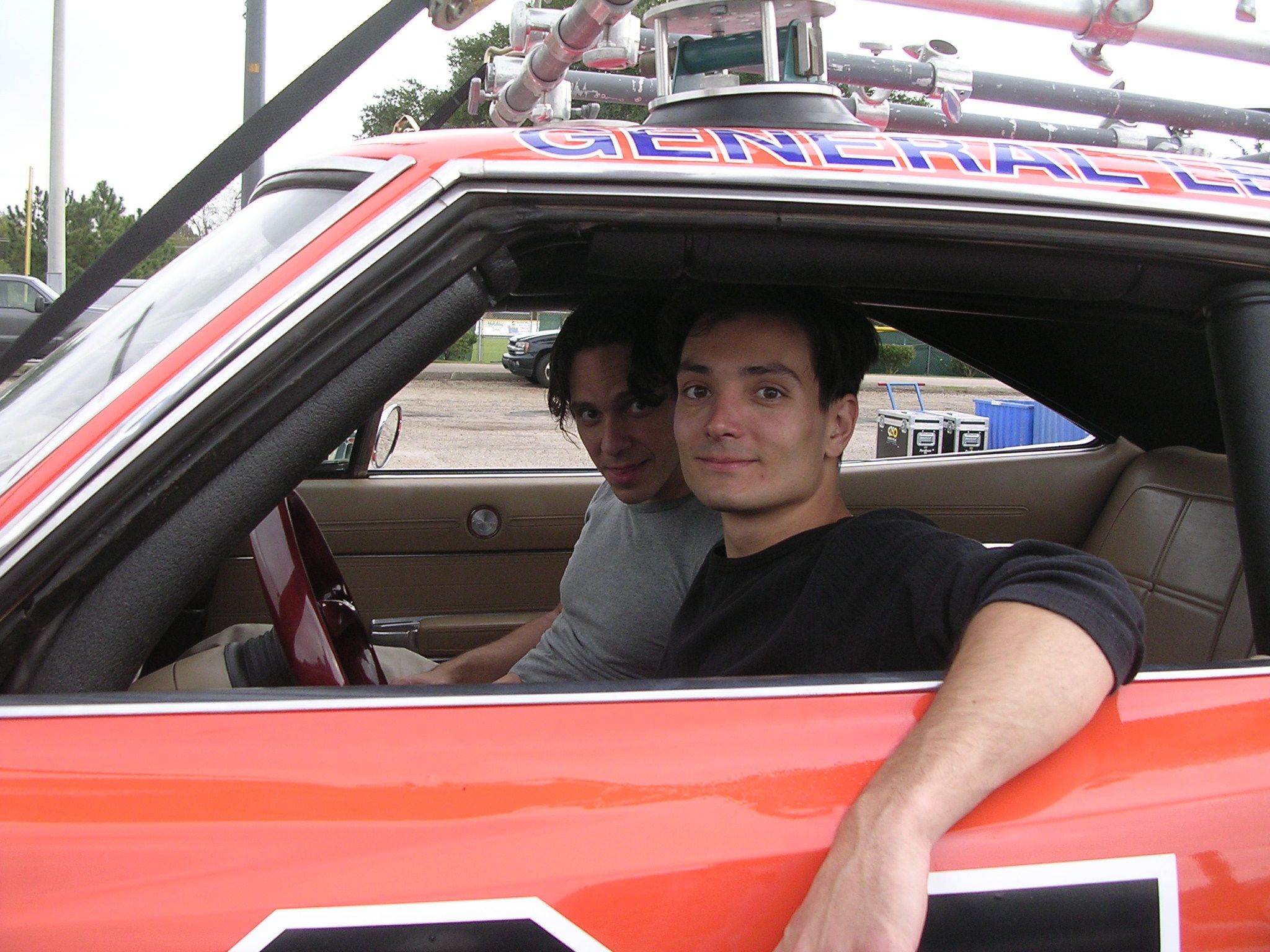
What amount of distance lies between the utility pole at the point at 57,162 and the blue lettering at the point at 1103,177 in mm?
13913

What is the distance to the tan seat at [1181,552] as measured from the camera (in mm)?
2072

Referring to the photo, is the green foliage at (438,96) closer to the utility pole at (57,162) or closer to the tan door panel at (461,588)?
the utility pole at (57,162)

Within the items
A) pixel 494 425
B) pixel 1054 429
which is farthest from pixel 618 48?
pixel 494 425

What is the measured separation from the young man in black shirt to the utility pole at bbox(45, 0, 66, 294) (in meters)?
13.5

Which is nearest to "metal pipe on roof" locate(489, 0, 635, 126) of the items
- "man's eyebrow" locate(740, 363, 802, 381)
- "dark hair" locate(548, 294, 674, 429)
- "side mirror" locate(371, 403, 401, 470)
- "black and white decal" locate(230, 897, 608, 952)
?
"dark hair" locate(548, 294, 674, 429)

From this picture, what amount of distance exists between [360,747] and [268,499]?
28 centimetres

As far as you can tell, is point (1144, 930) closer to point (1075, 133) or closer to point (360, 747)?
point (360, 747)

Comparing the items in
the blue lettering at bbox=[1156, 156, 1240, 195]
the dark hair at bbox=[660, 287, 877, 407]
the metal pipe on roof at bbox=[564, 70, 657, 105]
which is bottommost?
the dark hair at bbox=[660, 287, 877, 407]

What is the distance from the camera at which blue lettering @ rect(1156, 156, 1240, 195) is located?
46.4 inches

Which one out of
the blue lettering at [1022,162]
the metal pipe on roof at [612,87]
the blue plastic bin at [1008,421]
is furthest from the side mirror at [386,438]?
the blue plastic bin at [1008,421]

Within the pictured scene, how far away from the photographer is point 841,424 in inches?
64.4

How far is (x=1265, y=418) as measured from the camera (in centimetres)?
115

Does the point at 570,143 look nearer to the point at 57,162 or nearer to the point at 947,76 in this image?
the point at 947,76

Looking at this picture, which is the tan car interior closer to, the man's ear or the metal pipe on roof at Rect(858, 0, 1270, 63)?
the metal pipe on roof at Rect(858, 0, 1270, 63)
